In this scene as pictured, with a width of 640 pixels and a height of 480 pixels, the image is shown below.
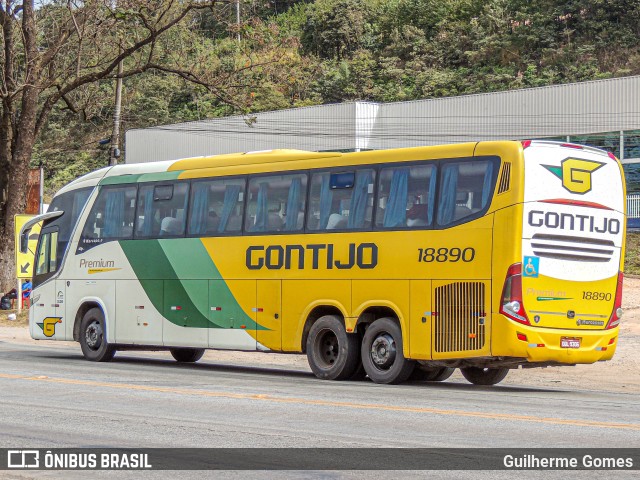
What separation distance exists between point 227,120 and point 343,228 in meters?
46.8

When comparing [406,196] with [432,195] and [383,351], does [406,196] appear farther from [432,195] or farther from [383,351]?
[383,351]

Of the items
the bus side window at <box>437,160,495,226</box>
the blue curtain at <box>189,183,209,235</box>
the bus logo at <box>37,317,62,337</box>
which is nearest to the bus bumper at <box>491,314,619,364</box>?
the bus side window at <box>437,160,495,226</box>

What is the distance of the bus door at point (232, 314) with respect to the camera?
779 inches

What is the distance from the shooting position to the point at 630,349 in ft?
80.0

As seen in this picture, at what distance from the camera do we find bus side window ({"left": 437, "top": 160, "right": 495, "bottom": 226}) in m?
16.6

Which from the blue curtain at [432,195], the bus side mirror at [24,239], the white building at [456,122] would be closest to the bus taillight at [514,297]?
the blue curtain at [432,195]

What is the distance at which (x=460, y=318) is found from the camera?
54.4 feet

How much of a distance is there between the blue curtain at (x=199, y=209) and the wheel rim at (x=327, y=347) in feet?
10.9

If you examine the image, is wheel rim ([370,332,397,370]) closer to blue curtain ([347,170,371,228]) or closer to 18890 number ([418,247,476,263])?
18890 number ([418,247,476,263])

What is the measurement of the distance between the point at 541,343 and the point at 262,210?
5.74 metres

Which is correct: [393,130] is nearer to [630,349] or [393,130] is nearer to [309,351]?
[630,349]

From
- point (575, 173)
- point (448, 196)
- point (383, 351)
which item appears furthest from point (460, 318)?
point (575, 173)

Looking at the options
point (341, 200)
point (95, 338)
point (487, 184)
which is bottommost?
point (95, 338)

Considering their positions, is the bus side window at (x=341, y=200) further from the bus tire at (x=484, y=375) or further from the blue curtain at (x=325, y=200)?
the bus tire at (x=484, y=375)
